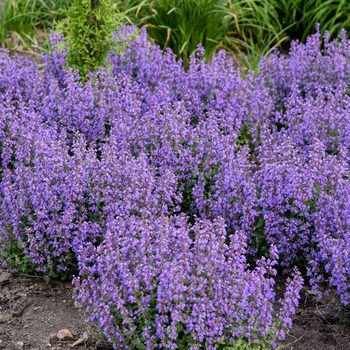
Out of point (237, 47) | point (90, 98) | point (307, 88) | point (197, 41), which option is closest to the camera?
point (90, 98)

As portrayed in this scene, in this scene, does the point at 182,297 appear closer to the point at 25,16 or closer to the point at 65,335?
the point at 65,335

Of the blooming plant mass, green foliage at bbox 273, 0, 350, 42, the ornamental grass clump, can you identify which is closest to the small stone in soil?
the blooming plant mass

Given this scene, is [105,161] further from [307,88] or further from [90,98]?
[307,88]

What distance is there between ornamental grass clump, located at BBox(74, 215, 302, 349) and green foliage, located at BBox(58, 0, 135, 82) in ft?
8.76

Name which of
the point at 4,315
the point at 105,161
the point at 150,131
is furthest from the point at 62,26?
the point at 4,315

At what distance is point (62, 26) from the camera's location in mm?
5672

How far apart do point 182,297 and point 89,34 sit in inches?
124

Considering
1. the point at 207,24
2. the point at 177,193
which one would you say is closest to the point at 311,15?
the point at 207,24

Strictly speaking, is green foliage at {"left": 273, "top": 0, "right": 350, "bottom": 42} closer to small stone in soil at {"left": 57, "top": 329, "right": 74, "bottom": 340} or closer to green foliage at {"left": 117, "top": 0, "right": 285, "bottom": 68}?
green foliage at {"left": 117, "top": 0, "right": 285, "bottom": 68}

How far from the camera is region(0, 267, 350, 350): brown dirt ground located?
12.1 ft

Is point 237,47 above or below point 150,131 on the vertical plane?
above

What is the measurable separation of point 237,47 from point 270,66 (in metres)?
1.66

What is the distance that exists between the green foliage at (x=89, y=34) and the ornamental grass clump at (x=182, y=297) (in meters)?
2.67

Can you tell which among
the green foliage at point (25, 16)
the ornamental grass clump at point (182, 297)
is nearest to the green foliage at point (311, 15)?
the green foliage at point (25, 16)
